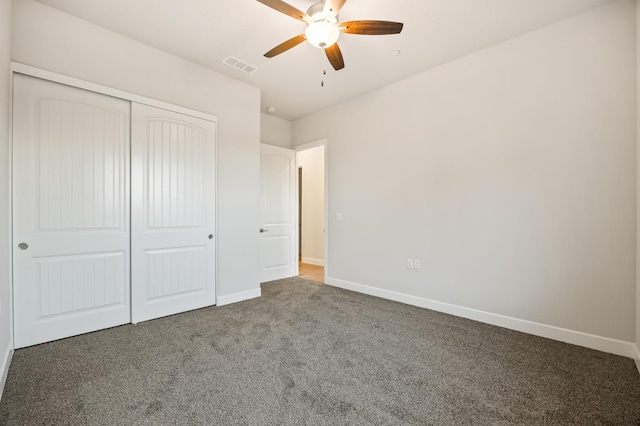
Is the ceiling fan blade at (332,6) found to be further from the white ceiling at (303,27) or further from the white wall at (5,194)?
the white wall at (5,194)

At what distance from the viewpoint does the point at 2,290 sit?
202 cm

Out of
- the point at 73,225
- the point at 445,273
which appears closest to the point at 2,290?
the point at 73,225

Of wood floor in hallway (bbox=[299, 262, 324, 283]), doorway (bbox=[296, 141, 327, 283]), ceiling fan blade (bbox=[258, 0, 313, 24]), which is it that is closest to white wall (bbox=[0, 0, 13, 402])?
ceiling fan blade (bbox=[258, 0, 313, 24])

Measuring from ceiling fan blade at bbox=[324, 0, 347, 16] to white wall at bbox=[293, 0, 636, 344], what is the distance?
6.27 ft

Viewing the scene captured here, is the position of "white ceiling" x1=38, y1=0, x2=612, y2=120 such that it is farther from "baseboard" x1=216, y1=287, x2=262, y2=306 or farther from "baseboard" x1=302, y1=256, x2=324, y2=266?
"baseboard" x1=302, y1=256, x2=324, y2=266

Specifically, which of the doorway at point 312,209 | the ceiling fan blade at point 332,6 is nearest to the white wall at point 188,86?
the ceiling fan blade at point 332,6

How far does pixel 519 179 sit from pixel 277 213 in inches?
140

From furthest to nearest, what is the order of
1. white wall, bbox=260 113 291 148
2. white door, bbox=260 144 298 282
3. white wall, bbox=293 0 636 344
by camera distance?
white wall, bbox=260 113 291 148 < white door, bbox=260 144 298 282 < white wall, bbox=293 0 636 344

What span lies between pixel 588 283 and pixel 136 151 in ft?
14.8

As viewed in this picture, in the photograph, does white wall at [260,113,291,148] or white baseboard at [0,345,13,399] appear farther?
white wall at [260,113,291,148]

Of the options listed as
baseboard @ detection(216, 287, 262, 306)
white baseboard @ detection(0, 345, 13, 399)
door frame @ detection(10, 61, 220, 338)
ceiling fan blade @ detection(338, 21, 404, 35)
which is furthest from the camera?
baseboard @ detection(216, 287, 262, 306)

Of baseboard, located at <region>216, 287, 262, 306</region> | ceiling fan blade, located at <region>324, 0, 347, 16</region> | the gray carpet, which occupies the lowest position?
the gray carpet

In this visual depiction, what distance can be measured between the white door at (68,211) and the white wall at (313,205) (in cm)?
399

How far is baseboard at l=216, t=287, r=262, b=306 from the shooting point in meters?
3.64
